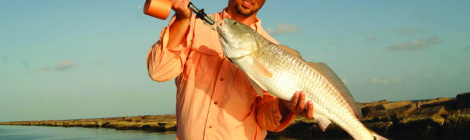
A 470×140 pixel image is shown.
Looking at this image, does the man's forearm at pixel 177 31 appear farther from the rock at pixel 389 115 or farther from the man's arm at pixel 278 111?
the rock at pixel 389 115

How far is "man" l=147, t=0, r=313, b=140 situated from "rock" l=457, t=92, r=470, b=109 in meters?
13.8

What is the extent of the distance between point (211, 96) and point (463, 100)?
47.9 ft

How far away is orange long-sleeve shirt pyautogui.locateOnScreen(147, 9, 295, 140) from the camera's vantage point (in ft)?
10.5

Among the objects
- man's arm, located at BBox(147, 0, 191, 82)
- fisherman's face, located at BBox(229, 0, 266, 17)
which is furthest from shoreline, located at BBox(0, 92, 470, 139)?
man's arm, located at BBox(147, 0, 191, 82)

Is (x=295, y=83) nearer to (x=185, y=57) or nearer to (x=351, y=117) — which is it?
(x=351, y=117)

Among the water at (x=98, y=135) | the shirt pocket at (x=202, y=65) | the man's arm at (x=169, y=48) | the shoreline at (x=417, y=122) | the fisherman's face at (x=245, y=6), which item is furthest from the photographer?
the water at (x=98, y=135)

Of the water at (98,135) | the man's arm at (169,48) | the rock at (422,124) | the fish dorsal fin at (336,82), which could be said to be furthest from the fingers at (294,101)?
the water at (98,135)

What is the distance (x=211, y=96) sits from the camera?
3273 millimetres

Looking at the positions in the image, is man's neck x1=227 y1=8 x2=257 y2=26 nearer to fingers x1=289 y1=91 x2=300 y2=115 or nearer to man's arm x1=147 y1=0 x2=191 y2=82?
man's arm x1=147 y1=0 x2=191 y2=82

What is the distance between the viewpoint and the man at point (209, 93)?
302 cm

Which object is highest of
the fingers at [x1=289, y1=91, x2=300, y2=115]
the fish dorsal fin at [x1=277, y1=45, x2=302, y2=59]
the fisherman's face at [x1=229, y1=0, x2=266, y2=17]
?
the fisherman's face at [x1=229, y1=0, x2=266, y2=17]

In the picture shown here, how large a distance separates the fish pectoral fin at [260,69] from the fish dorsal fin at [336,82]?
1.49 feet

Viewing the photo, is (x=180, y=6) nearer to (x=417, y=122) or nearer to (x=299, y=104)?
(x=299, y=104)

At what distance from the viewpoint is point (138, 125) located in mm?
33969
